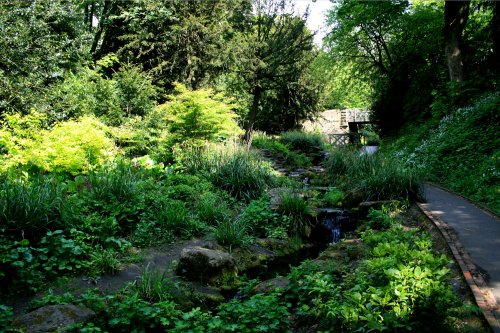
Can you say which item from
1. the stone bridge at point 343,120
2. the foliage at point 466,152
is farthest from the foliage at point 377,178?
the stone bridge at point 343,120

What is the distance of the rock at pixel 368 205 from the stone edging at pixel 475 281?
1.86 meters

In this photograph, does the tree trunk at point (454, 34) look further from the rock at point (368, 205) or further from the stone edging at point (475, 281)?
the stone edging at point (475, 281)

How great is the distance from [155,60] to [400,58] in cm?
1363

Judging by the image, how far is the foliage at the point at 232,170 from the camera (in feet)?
29.9

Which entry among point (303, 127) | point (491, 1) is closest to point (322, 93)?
point (303, 127)

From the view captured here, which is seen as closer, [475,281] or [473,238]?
[475,281]

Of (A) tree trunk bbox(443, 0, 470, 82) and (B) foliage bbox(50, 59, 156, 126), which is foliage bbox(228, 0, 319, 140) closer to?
(B) foliage bbox(50, 59, 156, 126)

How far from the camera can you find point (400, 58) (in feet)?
66.6

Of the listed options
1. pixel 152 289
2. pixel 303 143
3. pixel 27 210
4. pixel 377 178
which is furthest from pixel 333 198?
pixel 303 143

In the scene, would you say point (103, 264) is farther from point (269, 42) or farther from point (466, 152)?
point (269, 42)

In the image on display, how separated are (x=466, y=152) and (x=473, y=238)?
19.1 ft

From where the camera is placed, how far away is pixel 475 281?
158 inches

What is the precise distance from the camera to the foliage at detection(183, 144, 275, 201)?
912cm

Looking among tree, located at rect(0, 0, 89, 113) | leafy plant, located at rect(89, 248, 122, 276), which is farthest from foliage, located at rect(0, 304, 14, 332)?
tree, located at rect(0, 0, 89, 113)
